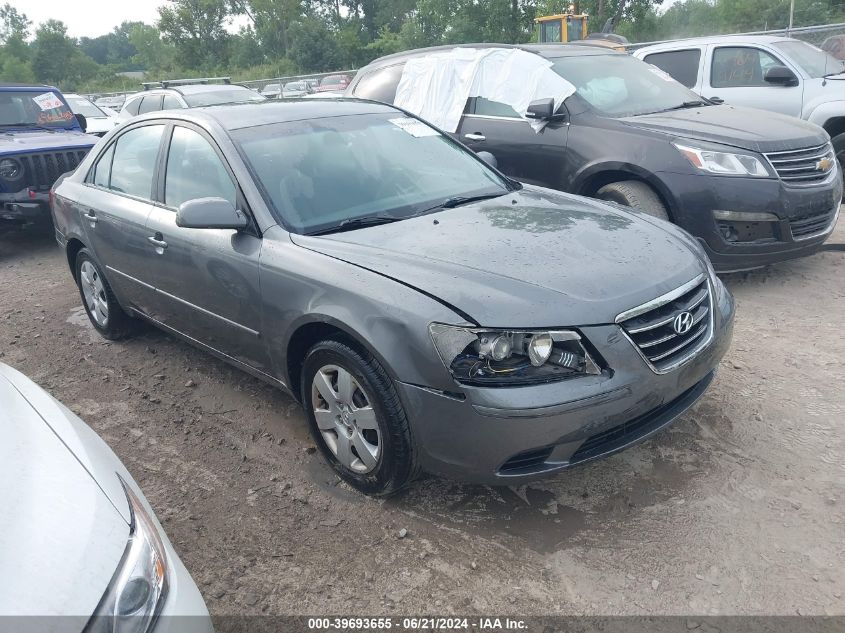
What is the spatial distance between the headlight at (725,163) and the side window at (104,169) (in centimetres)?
406

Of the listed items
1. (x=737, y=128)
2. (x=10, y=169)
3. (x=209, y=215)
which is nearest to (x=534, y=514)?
(x=209, y=215)

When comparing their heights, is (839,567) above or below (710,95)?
below

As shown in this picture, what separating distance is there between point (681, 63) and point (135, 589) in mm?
8621

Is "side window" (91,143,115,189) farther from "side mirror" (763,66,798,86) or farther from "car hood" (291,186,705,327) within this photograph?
"side mirror" (763,66,798,86)

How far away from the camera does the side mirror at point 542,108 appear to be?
18.7ft

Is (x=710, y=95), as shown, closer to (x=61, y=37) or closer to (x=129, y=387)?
(x=129, y=387)

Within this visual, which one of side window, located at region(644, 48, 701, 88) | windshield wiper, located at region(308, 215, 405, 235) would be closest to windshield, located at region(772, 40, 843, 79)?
side window, located at region(644, 48, 701, 88)

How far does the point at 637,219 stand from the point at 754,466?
4.20 feet

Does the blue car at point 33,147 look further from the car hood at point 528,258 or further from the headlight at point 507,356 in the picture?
the headlight at point 507,356

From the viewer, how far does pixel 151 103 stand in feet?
40.4

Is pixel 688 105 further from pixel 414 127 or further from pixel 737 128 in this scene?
pixel 414 127

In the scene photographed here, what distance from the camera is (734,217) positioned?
486cm

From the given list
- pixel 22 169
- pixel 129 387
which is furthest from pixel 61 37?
pixel 129 387

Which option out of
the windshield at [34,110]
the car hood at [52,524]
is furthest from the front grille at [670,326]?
the windshield at [34,110]
